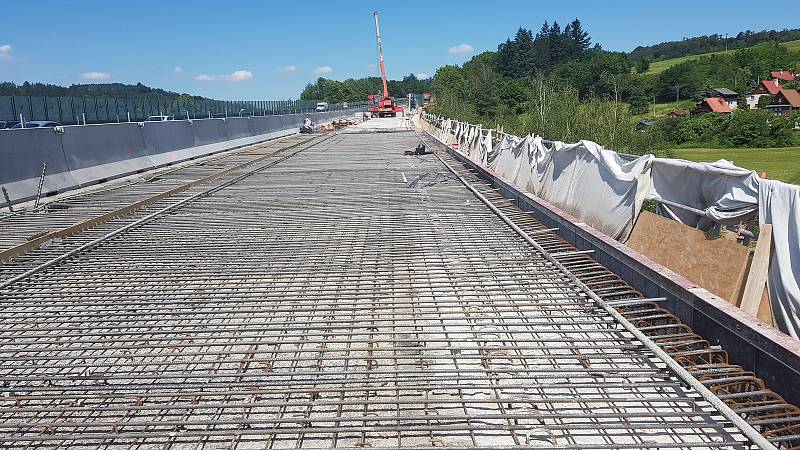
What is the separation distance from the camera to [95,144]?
16969mm

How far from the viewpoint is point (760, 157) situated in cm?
6412

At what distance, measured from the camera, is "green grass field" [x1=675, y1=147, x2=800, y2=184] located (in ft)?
166

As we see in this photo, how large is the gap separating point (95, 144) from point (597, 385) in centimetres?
1603

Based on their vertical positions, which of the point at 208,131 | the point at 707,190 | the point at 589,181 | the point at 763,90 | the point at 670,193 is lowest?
the point at 589,181

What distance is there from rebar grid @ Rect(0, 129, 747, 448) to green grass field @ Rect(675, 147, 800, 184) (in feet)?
149

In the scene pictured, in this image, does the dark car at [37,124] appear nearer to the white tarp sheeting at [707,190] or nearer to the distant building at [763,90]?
the white tarp sheeting at [707,190]

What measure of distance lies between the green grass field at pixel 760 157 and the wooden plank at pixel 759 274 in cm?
4574

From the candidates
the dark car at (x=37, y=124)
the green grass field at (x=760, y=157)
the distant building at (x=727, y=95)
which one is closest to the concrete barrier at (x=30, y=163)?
the dark car at (x=37, y=124)

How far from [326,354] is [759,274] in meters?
3.72

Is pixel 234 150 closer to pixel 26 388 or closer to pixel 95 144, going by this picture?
pixel 95 144

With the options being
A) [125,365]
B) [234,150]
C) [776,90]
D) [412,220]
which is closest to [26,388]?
[125,365]

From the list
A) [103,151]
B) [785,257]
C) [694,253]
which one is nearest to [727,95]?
[103,151]

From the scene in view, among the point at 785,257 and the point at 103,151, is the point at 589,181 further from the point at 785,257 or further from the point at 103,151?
the point at 103,151

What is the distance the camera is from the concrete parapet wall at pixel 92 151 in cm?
1321
